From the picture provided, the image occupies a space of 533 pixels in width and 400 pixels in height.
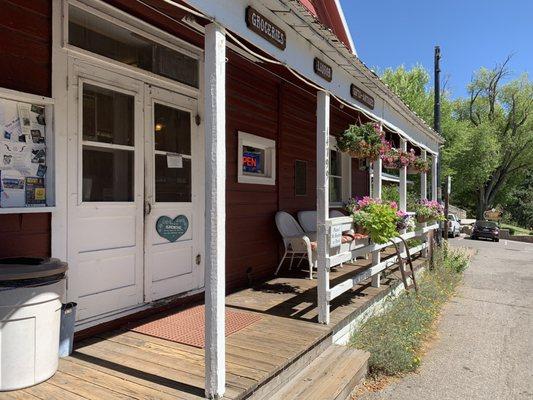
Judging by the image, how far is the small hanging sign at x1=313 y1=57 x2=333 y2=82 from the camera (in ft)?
14.0

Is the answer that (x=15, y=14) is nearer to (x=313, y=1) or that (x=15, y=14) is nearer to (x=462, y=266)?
(x=313, y=1)

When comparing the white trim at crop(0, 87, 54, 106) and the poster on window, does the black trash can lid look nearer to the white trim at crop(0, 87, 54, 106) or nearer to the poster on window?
the poster on window

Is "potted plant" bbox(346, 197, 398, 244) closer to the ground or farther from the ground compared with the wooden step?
farther from the ground

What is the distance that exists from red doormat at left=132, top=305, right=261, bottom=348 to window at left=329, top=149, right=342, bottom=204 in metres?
4.64

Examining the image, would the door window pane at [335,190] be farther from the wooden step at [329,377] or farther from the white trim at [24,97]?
the white trim at [24,97]

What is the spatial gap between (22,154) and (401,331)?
3968mm

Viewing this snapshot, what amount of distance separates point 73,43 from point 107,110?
0.58m

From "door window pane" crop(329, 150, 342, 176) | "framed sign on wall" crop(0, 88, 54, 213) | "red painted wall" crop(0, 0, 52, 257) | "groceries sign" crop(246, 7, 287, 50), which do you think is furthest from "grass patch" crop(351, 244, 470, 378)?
"framed sign on wall" crop(0, 88, 54, 213)

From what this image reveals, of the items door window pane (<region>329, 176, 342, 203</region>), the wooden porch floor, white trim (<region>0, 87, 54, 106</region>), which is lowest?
the wooden porch floor

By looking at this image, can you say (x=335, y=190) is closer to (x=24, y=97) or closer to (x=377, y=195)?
(x=377, y=195)

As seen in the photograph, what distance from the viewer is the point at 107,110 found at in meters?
3.76

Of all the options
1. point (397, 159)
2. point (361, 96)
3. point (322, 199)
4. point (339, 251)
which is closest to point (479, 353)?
point (339, 251)

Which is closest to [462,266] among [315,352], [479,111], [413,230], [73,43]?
[413,230]

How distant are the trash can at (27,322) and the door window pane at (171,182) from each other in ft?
5.36
